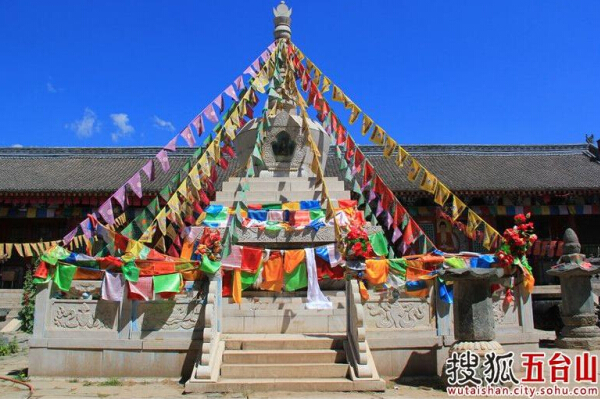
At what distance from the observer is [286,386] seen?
30.1 ft

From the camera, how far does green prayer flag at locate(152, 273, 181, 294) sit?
35.9 ft

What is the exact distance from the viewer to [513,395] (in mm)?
8945

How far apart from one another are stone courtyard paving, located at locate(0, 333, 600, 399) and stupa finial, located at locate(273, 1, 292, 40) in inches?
554

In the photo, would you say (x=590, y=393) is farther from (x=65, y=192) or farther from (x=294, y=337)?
(x=65, y=192)

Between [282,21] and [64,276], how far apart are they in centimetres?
1321

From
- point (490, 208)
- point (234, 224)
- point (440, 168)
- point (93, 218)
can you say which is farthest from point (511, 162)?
point (93, 218)

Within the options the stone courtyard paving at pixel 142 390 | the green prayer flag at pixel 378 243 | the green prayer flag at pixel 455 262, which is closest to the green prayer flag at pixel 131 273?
the stone courtyard paving at pixel 142 390

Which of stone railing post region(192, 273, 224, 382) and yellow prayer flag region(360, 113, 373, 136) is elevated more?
yellow prayer flag region(360, 113, 373, 136)

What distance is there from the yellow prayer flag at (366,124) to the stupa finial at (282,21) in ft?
17.6

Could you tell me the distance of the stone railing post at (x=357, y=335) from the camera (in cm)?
944

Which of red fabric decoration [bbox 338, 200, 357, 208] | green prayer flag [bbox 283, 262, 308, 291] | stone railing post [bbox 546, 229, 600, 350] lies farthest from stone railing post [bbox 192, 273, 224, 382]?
stone railing post [bbox 546, 229, 600, 350]

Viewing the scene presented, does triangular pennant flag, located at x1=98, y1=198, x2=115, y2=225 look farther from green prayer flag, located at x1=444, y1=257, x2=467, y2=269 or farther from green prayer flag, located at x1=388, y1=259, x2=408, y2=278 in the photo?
green prayer flag, located at x1=444, y1=257, x2=467, y2=269

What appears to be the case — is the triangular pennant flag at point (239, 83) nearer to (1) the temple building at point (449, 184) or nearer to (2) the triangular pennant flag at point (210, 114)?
(2) the triangular pennant flag at point (210, 114)

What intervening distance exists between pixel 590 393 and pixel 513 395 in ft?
4.40
